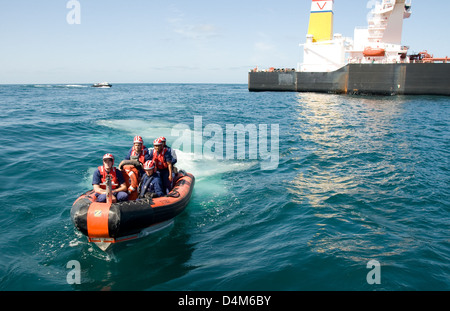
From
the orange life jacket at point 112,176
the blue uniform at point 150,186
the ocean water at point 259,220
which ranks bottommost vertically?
the ocean water at point 259,220

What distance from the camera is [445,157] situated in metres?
13.0

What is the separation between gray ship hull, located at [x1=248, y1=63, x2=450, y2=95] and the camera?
115 feet

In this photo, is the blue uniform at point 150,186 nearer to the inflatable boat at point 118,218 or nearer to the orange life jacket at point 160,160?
the inflatable boat at point 118,218

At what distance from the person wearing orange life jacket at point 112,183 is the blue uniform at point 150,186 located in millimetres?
469

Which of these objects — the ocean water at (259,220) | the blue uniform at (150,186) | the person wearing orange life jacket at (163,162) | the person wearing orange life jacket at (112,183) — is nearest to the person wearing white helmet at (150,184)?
the blue uniform at (150,186)

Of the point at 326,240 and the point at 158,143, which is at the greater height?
the point at 158,143

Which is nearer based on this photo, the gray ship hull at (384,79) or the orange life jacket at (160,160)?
the orange life jacket at (160,160)

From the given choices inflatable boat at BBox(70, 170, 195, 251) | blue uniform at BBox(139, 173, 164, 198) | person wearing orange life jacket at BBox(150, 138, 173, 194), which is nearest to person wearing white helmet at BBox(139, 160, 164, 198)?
blue uniform at BBox(139, 173, 164, 198)

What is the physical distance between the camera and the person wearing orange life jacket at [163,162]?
8234 millimetres

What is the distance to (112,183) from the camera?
708cm

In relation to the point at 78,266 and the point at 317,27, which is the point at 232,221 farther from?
the point at 317,27

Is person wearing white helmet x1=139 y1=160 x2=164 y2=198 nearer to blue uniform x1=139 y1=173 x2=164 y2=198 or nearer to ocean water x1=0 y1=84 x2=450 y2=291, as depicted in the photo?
blue uniform x1=139 y1=173 x2=164 y2=198
